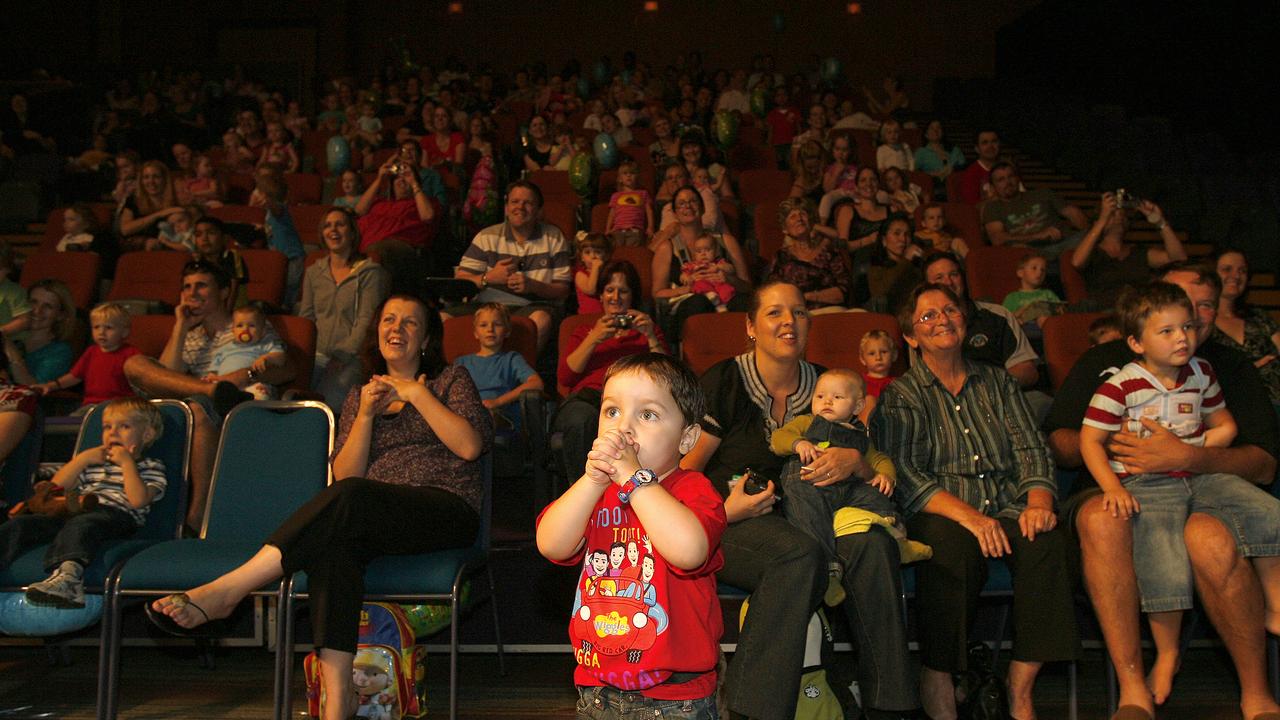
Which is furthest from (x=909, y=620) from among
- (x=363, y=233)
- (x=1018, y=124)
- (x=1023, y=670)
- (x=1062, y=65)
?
(x=1062, y=65)

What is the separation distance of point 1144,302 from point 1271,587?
2.58 ft

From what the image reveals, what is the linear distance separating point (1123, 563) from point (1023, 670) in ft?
1.24

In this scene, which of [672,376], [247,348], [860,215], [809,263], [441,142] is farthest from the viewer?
[441,142]

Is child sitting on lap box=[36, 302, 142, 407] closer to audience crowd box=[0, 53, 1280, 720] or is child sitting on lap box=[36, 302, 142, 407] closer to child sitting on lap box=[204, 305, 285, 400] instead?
audience crowd box=[0, 53, 1280, 720]

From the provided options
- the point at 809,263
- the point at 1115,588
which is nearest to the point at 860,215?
the point at 809,263

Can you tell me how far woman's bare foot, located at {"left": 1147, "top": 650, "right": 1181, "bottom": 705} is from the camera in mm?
2707

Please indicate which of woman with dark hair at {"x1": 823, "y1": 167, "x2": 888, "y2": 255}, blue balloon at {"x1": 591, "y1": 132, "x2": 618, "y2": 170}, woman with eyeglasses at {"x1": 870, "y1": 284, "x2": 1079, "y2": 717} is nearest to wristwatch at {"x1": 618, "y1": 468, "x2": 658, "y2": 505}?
woman with eyeglasses at {"x1": 870, "y1": 284, "x2": 1079, "y2": 717}

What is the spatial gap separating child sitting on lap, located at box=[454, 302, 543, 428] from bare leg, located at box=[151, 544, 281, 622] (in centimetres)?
148

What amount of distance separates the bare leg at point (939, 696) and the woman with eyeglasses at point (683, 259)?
7.67ft

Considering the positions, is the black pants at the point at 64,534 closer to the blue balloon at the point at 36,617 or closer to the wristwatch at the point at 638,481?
the blue balloon at the point at 36,617

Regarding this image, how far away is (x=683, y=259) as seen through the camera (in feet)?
17.6

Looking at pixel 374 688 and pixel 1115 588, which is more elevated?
pixel 1115 588

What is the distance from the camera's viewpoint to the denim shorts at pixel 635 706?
6.06ft

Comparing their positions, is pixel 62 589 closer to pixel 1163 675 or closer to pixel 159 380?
pixel 159 380
